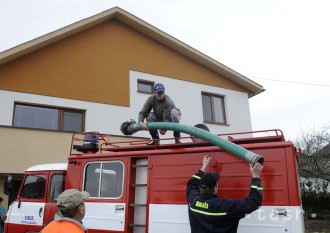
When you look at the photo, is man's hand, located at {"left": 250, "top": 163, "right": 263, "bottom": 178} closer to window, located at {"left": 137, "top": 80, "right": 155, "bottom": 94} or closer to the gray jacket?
the gray jacket

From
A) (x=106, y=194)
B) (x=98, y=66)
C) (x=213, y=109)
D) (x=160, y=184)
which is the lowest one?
(x=106, y=194)

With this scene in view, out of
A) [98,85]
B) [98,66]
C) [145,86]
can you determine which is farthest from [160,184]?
[145,86]

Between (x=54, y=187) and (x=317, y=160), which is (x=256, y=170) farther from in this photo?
(x=317, y=160)

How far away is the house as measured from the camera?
1176 cm

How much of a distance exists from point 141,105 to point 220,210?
10.8 meters

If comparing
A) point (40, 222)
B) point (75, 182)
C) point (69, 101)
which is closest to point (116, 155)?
point (75, 182)

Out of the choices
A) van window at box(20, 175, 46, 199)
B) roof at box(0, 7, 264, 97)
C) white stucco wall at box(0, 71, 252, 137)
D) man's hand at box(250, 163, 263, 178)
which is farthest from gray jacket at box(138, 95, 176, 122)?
roof at box(0, 7, 264, 97)

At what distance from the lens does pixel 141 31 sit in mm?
15859

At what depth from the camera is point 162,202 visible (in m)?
5.37

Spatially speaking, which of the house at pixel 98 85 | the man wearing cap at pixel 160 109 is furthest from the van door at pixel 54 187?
the house at pixel 98 85

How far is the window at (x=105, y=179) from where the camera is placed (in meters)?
5.88

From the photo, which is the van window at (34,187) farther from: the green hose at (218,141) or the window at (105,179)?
the green hose at (218,141)

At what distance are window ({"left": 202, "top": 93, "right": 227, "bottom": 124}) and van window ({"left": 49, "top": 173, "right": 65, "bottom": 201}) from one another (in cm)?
1012

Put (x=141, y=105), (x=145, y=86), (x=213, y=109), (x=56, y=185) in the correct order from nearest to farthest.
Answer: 1. (x=56, y=185)
2. (x=141, y=105)
3. (x=145, y=86)
4. (x=213, y=109)
